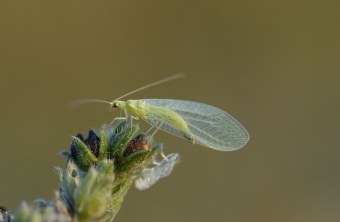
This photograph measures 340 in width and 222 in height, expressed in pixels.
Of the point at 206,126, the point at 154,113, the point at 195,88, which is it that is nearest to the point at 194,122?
the point at 206,126

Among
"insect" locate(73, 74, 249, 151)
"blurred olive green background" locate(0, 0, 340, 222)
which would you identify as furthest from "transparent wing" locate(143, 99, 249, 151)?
"blurred olive green background" locate(0, 0, 340, 222)

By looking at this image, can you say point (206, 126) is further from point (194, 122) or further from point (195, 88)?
point (195, 88)

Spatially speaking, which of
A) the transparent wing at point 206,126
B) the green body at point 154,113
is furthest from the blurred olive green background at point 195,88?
the transparent wing at point 206,126

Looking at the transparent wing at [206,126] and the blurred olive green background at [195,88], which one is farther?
the blurred olive green background at [195,88]

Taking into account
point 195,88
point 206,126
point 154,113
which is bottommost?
point 206,126

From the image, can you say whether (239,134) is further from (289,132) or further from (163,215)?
(289,132)

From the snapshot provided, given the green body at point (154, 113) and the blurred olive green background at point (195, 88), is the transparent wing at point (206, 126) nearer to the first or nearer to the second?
the green body at point (154, 113)

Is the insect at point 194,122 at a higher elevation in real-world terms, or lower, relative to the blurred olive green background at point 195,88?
lower
